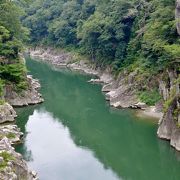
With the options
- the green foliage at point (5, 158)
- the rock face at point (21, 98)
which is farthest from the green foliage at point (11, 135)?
the rock face at point (21, 98)

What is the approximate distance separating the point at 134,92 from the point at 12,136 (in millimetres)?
17222

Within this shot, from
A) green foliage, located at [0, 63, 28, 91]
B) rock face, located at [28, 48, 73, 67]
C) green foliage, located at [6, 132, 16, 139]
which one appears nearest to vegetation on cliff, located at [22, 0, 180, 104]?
rock face, located at [28, 48, 73, 67]

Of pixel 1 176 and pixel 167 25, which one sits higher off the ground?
pixel 167 25

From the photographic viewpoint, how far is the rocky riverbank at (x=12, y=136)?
24288 mm

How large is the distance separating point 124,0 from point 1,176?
40701 millimetres

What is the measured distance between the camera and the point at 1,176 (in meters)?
22.9

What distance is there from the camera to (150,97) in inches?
1794

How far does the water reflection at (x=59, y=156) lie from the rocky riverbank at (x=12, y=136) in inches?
61.6

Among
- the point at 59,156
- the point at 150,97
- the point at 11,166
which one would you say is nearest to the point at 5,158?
the point at 11,166

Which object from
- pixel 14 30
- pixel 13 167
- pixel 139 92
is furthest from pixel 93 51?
pixel 13 167

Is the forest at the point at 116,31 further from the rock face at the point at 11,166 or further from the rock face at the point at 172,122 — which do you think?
the rock face at the point at 11,166

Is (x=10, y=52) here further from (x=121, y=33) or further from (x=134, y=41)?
(x=121, y=33)

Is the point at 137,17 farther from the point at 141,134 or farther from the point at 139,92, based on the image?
the point at 141,134

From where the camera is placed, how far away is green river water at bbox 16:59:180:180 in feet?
99.7
